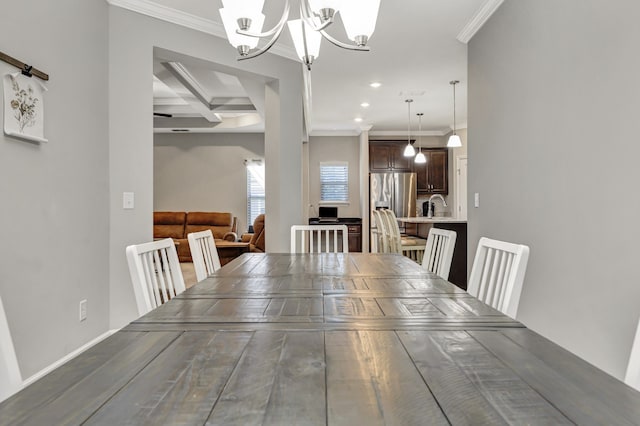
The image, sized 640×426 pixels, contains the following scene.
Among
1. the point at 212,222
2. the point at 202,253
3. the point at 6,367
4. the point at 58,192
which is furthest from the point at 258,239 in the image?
the point at 6,367

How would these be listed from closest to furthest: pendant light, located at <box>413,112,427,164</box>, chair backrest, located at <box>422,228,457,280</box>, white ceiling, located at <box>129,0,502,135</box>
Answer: chair backrest, located at <box>422,228,457,280</box> → white ceiling, located at <box>129,0,502,135</box> → pendant light, located at <box>413,112,427,164</box>

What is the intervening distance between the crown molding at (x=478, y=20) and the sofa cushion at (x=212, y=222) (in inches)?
204

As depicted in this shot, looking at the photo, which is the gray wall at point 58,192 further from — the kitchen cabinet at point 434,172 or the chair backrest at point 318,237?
the kitchen cabinet at point 434,172

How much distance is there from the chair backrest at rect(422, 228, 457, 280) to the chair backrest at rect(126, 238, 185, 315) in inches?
50.2

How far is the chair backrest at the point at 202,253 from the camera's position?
1931 millimetres

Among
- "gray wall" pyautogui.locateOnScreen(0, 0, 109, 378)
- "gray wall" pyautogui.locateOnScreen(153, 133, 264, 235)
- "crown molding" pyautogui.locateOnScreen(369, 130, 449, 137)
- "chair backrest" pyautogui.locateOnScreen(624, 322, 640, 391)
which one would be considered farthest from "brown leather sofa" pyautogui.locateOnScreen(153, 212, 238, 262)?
"chair backrest" pyautogui.locateOnScreen(624, 322, 640, 391)

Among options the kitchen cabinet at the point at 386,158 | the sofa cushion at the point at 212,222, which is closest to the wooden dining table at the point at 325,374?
the sofa cushion at the point at 212,222

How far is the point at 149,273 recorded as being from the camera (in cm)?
149

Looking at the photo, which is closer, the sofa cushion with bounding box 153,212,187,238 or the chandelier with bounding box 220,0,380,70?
the chandelier with bounding box 220,0,380,70

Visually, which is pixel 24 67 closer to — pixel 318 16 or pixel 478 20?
pixel 318 16

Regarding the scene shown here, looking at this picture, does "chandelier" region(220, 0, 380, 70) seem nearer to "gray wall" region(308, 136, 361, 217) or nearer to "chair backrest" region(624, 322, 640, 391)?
"chair backrest" region(624, 322, 640, 391)

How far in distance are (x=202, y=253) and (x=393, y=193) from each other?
559 cm

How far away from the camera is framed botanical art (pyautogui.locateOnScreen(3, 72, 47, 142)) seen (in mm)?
1922

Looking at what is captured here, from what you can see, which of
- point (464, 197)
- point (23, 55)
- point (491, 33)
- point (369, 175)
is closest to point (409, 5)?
point (491, 33)
